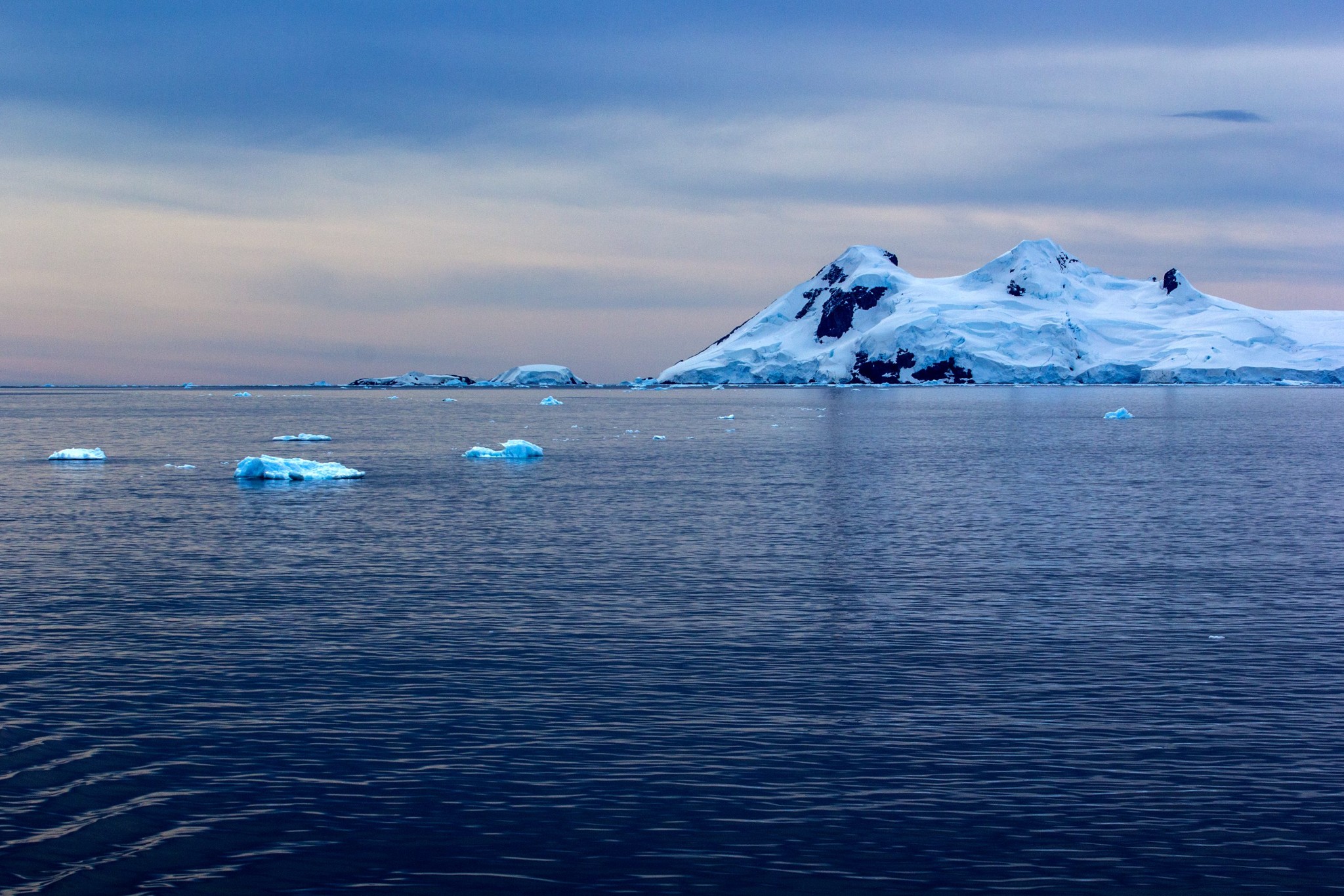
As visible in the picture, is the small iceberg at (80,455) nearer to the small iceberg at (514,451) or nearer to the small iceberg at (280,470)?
the small iceberg at (280,470)

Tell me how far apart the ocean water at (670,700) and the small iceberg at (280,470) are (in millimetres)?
8577

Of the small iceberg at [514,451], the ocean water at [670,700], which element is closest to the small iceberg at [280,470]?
the ocean water at [670,700]

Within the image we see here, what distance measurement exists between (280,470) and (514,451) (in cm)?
1432

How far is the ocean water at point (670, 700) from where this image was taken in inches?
394

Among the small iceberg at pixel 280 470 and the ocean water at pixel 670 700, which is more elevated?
the small iceberg at pixel 280 470

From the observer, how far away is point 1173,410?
416ft

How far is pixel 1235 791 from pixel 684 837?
544cm

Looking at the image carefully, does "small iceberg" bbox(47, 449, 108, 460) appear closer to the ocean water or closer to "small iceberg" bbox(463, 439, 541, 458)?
"small iceberg" bbox(463, 439, 541, 458)

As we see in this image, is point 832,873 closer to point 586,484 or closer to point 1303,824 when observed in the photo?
point 1303,824

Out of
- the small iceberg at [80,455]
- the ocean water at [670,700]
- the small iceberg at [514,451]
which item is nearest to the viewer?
the ocean water at [670,700]

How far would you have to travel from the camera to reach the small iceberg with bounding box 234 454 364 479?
44.4m

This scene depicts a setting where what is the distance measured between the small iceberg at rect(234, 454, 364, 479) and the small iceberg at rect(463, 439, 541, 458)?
1203 centimetres

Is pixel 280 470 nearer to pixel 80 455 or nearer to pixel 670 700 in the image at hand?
pixel 80 455

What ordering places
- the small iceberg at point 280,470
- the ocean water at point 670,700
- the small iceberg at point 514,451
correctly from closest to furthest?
the ocean water at point 670,700, the small iceberg at point 280,470, the small iceberg at point 514,451
